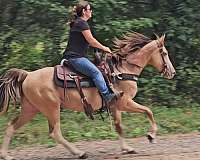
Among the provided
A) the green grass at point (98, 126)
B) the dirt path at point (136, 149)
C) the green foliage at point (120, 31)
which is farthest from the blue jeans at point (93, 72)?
the green foliage at point (120, 31)

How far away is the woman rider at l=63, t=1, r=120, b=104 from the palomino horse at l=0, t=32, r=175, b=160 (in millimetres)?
245

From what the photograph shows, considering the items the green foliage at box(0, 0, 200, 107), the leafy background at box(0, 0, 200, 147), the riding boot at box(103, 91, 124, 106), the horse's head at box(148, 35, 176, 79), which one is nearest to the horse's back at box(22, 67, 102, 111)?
the riding boot at box(103, 91, 124, 106)

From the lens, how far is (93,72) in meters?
Result: 8.22

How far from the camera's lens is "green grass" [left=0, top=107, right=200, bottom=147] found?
33.7 feet

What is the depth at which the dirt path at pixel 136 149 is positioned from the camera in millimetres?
8109

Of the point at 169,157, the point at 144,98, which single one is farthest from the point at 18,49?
the point at 169,157

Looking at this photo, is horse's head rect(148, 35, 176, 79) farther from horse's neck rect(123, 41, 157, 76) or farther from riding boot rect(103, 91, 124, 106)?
riding boot rect(103, 91, 124, 106)

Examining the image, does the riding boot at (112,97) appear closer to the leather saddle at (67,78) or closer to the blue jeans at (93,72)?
the blue jeans at (93,72)

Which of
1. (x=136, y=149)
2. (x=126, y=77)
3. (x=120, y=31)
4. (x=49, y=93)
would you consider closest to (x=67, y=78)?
(x=49, y=93)

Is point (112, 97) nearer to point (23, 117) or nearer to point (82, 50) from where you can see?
point (82, 50)

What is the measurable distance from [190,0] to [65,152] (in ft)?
21.7

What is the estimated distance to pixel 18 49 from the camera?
1358 cm

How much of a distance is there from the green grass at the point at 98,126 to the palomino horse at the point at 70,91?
134 cm

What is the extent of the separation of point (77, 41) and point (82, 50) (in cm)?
18
